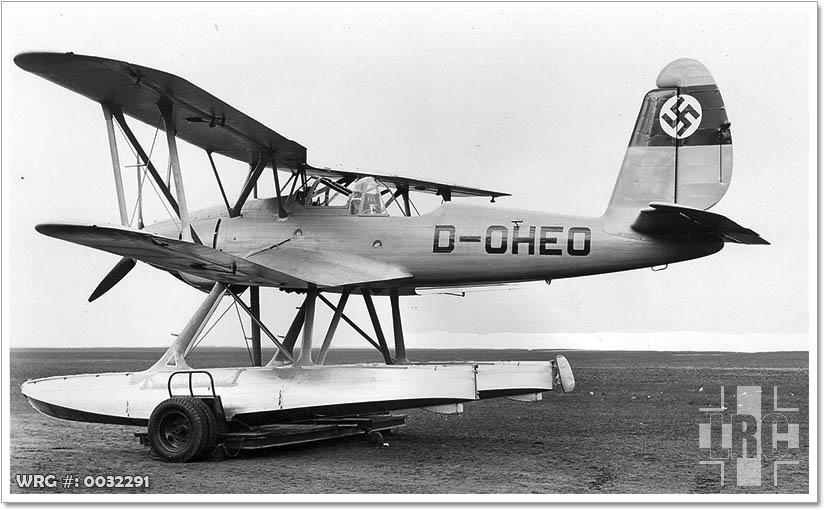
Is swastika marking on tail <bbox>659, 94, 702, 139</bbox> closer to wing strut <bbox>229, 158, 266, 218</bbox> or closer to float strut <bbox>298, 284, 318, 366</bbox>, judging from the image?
float strut <bbox>298, 284, 318, 366</bbox>

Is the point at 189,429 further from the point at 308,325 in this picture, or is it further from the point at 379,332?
the point at 379,332

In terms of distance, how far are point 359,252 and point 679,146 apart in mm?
4139

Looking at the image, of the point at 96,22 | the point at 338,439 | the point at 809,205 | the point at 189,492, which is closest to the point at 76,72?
the point at 96,22

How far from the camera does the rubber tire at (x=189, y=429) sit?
9.95 meters

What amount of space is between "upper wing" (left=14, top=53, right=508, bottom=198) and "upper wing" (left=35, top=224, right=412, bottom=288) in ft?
5.01

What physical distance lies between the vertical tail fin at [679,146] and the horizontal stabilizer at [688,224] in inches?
15.1

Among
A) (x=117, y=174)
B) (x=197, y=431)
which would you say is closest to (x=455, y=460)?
(x=197, y=431)

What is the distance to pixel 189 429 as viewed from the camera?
10047 mm

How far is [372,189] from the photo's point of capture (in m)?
11.9

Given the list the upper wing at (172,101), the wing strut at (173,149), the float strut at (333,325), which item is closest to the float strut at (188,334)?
the wing strut at (173,149)

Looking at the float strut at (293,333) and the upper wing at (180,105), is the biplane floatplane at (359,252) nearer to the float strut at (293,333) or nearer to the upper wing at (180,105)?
the upper wing at (180,105)

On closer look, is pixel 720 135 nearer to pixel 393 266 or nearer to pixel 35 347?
pixel 393 266

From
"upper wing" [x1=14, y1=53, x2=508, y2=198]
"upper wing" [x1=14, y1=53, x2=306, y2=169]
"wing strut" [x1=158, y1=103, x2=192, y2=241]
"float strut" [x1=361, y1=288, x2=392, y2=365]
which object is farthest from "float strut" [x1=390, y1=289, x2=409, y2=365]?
"wing strut" [x1=158, y1=103, x2=192, y2=241]

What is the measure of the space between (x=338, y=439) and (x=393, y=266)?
8.35 feet
